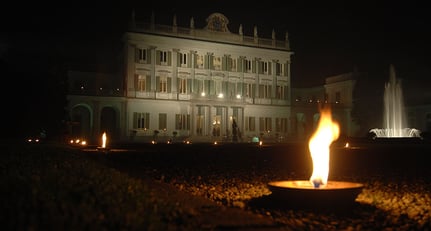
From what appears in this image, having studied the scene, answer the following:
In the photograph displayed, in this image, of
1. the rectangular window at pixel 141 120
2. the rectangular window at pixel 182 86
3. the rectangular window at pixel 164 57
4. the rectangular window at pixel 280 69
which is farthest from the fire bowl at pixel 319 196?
the rectangular window at pixel 280 69

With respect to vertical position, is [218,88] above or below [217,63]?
below

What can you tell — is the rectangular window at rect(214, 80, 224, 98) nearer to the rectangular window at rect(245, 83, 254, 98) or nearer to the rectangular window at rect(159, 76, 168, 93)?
the rectangular window at rect(245, 83, 254, 98)

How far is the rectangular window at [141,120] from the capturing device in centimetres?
5025

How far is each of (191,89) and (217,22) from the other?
887 centimetres

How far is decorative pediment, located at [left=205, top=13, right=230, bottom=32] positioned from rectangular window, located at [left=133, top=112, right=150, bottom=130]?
1287 centimetres

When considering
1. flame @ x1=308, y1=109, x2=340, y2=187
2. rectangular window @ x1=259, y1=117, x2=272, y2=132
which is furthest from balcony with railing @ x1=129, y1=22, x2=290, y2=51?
flame @ x1=308, y1=109, x2=340, y2=187

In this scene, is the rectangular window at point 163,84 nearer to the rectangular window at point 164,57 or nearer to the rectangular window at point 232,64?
the rectangular window at point 164,57

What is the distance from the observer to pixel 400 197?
8.28m

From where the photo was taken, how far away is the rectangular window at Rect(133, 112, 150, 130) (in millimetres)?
50250

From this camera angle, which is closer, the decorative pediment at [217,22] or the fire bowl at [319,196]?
the fire bowl at [319,196]

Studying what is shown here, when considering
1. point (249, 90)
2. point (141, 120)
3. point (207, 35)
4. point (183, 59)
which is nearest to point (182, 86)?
point (183, 59)

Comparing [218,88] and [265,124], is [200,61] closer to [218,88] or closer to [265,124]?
[218,88]

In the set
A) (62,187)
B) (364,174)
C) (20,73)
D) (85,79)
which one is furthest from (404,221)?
(85,79)

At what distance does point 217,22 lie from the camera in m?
55.5
